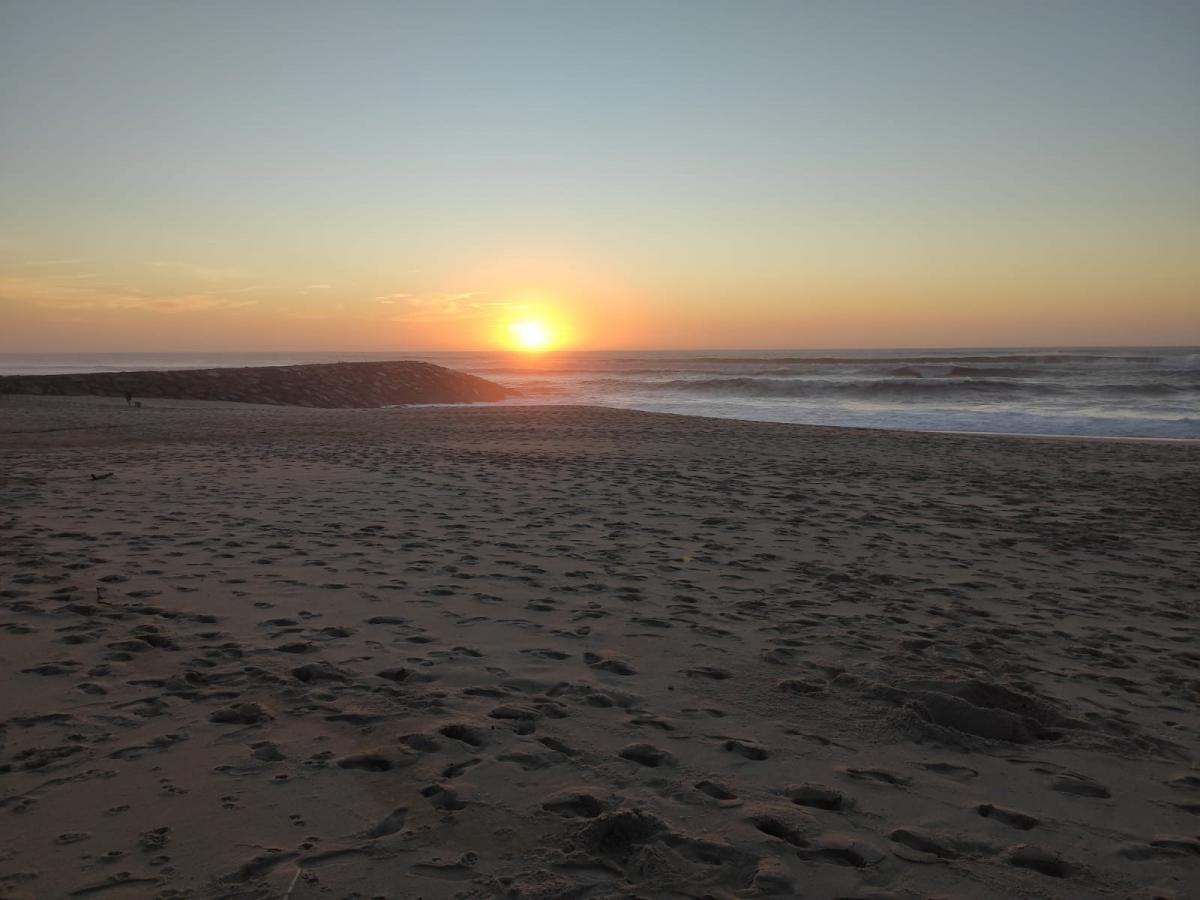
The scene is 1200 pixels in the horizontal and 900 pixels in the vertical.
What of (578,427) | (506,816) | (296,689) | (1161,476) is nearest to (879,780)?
(506,816)

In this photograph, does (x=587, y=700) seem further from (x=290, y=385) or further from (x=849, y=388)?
(x=849, y=388)

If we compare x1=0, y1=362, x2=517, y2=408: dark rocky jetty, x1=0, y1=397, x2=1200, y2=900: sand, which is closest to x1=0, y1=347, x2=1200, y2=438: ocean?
x1=0, y1=362, x2=517, y2=408: dark rocky jetty

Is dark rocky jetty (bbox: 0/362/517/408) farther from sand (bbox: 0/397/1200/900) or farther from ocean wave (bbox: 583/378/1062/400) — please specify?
sand (bbox: 0/397/1200/900)

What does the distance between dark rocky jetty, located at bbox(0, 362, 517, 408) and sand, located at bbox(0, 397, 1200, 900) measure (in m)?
19.5

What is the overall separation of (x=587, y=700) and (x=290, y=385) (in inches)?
1078

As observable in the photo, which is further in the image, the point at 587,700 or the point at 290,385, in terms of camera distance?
the point at 290,385

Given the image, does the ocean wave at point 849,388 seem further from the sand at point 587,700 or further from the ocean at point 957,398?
the sand at point 587,700

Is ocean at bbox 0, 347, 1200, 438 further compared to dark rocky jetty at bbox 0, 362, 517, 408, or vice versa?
dark rocky jetty at bbox 0, 362, 517, 408

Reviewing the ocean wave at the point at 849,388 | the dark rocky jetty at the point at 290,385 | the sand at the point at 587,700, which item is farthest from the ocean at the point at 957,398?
the sand at the point at 587,700

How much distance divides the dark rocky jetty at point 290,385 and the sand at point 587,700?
1953 centimetres

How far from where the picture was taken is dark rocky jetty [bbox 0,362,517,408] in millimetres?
26141

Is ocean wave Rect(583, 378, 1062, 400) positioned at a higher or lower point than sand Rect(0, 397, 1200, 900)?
higher

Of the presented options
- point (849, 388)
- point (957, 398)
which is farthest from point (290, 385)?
point (849, 388)

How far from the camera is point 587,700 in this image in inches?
151
